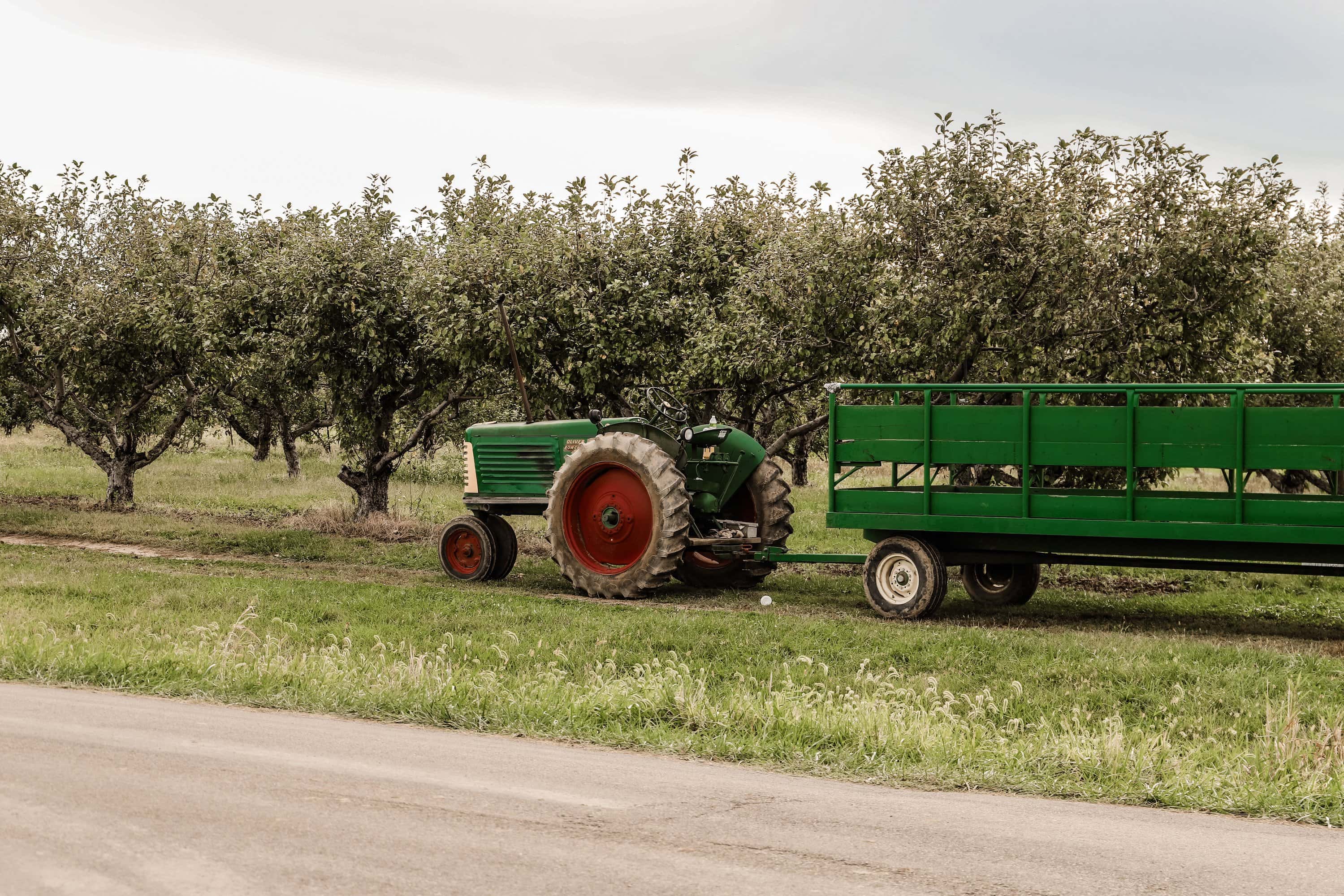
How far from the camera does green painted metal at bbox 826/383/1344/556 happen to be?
11430 mm

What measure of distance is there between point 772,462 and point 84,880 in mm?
11567

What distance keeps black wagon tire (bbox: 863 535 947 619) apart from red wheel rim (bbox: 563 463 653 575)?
8.74ft

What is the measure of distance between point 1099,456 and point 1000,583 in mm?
2824

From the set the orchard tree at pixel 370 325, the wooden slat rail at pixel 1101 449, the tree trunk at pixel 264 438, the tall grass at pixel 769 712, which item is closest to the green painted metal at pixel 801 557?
the wooden slat rail at pixel 1101 449

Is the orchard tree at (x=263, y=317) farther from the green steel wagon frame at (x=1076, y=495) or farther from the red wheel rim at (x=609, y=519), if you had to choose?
the green steel wagon frame at (x=1076, y=495)

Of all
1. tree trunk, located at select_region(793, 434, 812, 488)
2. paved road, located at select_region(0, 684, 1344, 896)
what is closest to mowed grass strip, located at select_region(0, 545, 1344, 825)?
paved road, located at select_region(0, 684, 1344, 896)

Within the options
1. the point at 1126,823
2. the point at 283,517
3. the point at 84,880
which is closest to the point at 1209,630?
the point at 1126,823

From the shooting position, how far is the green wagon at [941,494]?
11.6 meters

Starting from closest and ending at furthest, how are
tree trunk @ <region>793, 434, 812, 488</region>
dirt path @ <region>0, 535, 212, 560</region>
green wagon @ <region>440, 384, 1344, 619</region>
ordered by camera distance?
green wagon @ <region>440, 384, 1344, 619</region>
dirt path @ <region>0, 535, 212, 560</region>
tree trunk @ <region>793, 434, 812, 488</region>

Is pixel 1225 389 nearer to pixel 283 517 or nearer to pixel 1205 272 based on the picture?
pixel 1205 272

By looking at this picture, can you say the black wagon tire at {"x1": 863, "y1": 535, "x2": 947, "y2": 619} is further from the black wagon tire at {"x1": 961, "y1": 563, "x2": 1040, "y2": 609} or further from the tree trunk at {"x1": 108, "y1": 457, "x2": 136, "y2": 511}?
the tree trunk at {"x1": 108, "y1": 457, "x2": 136, "y2": 511}

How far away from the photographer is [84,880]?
4723 mm

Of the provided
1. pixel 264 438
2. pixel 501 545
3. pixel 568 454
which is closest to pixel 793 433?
pixel 568 454

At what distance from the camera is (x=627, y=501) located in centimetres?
1470
